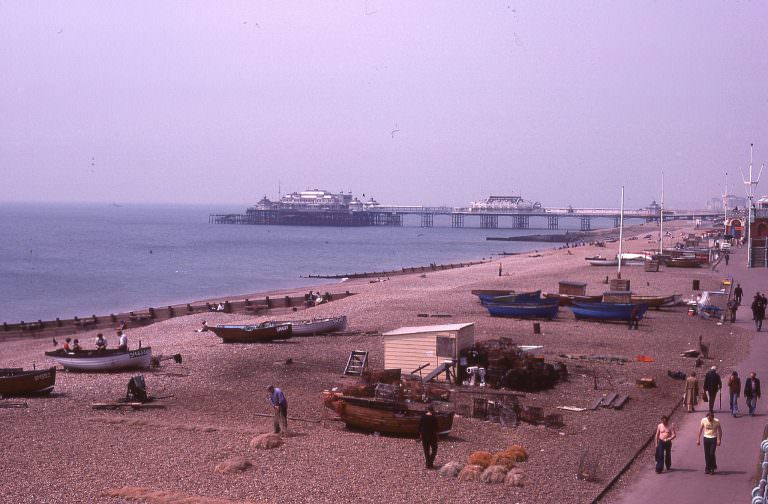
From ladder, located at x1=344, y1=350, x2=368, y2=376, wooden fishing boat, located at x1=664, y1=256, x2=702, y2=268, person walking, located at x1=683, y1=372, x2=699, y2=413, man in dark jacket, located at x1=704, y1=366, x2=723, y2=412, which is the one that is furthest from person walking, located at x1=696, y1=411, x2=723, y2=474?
wooden fishing boat, located at x1=664, y1=256, x2=702, y2=268

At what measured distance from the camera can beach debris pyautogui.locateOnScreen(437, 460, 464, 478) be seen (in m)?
13.2

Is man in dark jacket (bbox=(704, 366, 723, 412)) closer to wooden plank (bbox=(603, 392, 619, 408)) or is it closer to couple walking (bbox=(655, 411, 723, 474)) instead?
wooden plank (bbox=(603, 392, 619, 408))

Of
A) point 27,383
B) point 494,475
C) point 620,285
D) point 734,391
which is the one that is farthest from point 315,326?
point 494,475

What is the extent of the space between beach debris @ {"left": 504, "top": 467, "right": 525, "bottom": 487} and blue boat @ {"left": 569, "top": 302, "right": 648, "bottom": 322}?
19.5 meters

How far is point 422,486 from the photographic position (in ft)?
41.5

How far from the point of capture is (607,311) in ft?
105

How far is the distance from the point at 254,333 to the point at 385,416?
42.0 feet

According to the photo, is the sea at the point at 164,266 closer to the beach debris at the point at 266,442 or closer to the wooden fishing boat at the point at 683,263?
the wooden fishing boat at the point at 683,263

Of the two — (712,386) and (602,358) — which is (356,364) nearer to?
(602,358)

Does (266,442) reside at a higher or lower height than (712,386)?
lower

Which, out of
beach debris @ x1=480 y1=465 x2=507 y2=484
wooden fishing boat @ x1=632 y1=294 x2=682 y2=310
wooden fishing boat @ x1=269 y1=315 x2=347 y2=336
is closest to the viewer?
beach debris @ x1=480 y1=465 x2=507 y2=484

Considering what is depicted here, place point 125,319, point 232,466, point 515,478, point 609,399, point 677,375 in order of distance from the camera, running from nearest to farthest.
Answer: point 515,478 → point 232,466 → point 609,399 → point 677,375 → point 125,319

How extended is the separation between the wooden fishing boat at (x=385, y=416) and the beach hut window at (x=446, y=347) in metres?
4.25

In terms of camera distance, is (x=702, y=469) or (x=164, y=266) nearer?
(x=702, y=469)
